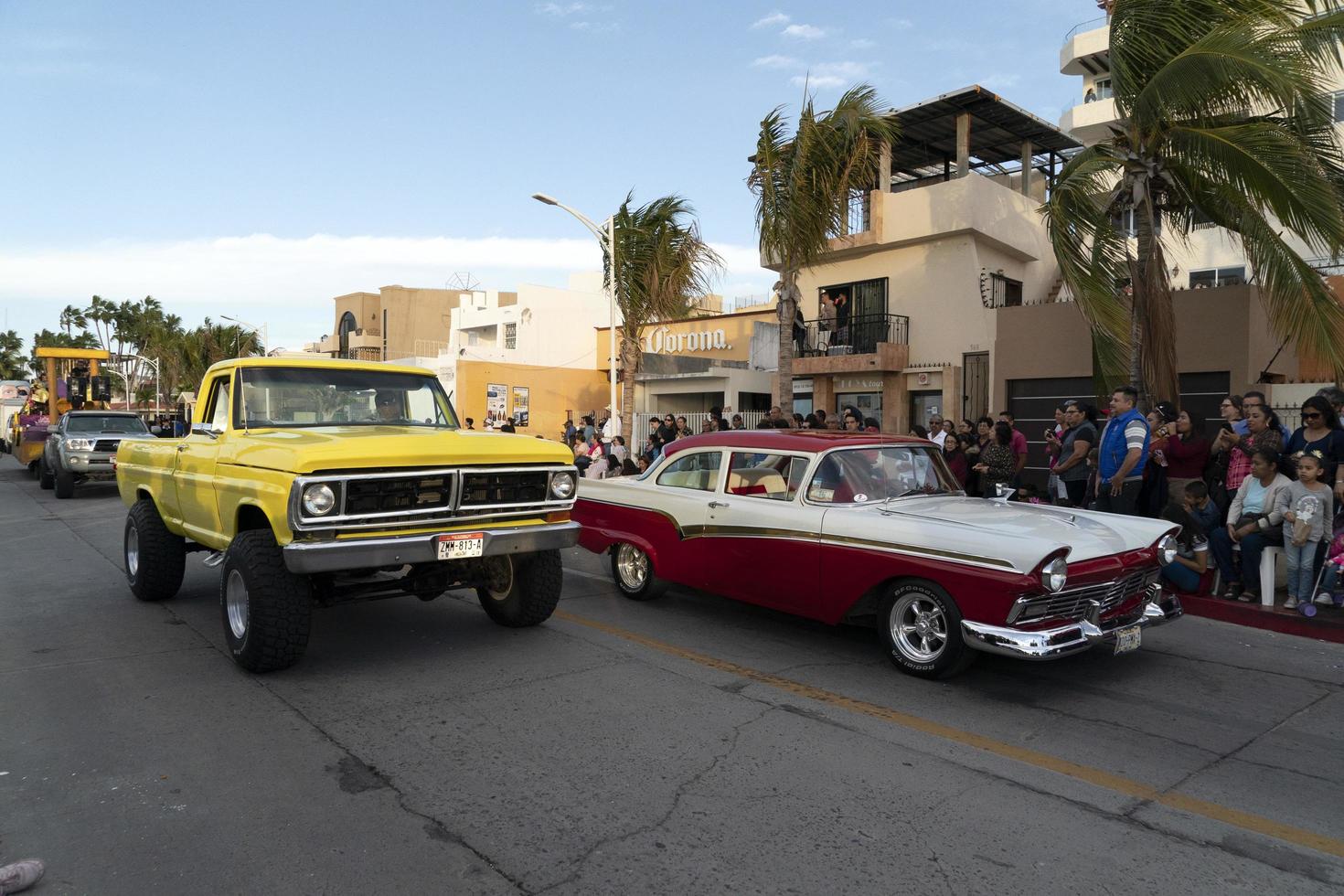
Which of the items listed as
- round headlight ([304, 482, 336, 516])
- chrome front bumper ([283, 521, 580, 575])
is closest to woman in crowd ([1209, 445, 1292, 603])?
chrome front bumper ([283, 521, 580, 575])

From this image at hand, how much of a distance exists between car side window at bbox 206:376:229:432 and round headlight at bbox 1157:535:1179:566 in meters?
6.60

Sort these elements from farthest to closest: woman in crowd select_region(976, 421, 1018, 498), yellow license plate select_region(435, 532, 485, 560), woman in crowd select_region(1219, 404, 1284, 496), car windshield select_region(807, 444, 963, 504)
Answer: woman in crowd select_region(976, 421, 1018, 498) → woman in crowd select_region(1219, 404, 1284, 496) → car windshield select_region(807, 444, 963, 504) → yellow license plate select_region(435, 532, 485, 560)

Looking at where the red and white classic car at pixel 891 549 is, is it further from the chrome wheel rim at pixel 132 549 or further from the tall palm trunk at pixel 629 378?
the tall palm trunk at pixel 629 378

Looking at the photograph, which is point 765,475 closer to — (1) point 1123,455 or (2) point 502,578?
(2) point 502,578

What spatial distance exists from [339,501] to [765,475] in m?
3.15

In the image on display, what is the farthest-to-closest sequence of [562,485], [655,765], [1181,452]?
1. [1181,452]
2. [562,485]
3. [655,765]

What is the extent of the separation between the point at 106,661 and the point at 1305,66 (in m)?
12.6

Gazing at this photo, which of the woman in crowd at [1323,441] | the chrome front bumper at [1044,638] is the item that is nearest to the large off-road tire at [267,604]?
the chrome front bumper at [1044,638]

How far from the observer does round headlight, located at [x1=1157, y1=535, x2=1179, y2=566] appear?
5.87 meters

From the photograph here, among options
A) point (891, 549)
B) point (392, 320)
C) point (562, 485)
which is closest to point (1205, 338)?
point (891, 549)

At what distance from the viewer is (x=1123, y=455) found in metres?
8.88

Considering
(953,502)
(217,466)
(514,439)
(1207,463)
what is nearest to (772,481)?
(953,502)

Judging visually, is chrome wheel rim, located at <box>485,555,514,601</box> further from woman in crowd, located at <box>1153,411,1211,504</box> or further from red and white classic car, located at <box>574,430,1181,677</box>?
woman in crowd, located at <box>1153,411,1211,504</box>

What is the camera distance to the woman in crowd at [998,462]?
11125 mm
